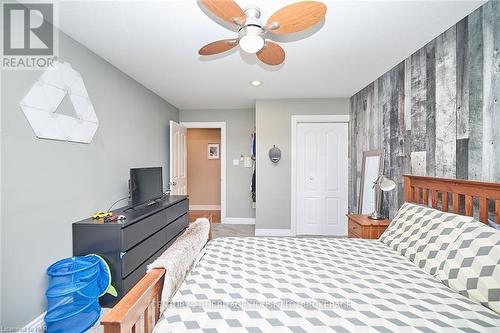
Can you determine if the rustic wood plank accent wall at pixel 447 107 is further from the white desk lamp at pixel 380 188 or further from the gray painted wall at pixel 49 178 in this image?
the gray painted wall at pixel 49 178

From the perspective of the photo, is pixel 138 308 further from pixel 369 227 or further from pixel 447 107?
pixel 447 107

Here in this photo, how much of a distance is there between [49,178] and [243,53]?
2.13 m

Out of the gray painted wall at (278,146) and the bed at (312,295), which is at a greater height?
the gray painted wall at (278,146)

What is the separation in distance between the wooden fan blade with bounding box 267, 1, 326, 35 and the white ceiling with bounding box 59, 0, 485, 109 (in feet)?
1.18

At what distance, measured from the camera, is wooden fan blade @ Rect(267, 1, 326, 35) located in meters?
1.29

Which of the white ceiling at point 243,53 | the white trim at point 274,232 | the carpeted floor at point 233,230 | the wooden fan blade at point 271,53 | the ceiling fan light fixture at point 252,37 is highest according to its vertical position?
the white ceiling at point 243,53

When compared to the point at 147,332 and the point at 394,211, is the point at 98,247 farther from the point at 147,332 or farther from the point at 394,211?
the point at 394,211

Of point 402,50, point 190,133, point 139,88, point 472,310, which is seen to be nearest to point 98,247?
point 139,88

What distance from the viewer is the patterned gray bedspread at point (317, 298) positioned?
3.28 ft

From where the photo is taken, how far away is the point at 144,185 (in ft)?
9.93

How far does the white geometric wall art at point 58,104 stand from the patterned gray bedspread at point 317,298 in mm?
1662

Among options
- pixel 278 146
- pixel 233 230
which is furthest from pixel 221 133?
pixel 233 230

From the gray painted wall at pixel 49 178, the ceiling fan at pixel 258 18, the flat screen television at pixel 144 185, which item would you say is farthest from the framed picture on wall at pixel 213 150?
the ceiling fan at pixel 258 18

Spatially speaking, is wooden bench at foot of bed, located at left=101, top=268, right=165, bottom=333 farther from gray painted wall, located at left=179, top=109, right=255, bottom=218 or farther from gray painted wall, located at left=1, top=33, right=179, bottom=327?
gray painted wall, located at left=179, top=109, right=255, bottom=218
